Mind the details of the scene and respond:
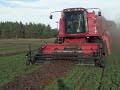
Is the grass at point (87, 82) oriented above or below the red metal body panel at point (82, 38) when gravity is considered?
below

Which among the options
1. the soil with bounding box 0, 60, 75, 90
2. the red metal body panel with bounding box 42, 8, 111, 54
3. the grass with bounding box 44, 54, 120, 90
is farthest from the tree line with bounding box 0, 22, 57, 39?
the grass with bounding box 44, 54, 120, 90

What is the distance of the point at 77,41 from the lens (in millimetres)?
19453

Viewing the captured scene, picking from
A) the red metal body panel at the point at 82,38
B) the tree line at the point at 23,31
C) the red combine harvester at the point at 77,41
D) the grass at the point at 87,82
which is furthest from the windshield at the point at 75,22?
the tree line at the point at 23,31

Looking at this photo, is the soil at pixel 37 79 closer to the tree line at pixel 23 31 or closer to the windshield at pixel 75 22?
the windshield at pixel 75 22

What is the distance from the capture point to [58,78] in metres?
12.2

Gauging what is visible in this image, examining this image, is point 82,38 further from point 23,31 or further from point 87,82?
point 23,31

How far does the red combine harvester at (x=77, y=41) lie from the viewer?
16.1 meters

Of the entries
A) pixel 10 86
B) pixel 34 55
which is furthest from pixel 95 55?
pixel 10 86

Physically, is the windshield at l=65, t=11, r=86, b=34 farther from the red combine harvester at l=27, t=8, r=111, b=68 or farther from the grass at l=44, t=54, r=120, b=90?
the grass at l=44, t=54, r=120, b=90

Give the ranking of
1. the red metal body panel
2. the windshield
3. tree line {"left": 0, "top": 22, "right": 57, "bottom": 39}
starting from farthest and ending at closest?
tree line {"left": 0, "top": 22, "right": 57, "bottom": 39} → the windshield → the red metal body panel

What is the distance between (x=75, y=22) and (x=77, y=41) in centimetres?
126

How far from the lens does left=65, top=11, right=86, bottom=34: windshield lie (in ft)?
63.4

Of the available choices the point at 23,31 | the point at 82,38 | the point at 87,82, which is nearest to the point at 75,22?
the point at 82,38

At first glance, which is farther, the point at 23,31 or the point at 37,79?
the point at 23,31
